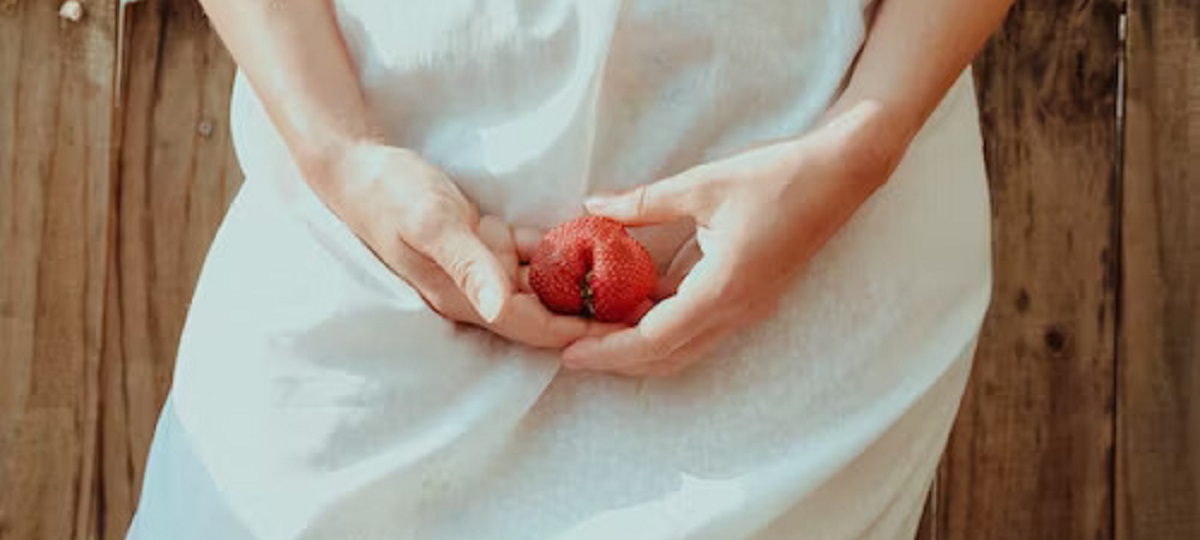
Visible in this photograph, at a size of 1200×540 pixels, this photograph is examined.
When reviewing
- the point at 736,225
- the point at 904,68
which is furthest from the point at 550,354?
the point at 904,68

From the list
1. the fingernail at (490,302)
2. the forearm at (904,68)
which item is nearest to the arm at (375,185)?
the fingernail at (490,302)

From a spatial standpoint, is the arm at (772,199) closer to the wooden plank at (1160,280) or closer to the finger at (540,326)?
the finger at (540,326)

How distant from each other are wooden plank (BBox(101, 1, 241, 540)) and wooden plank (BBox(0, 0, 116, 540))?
0.07 feet

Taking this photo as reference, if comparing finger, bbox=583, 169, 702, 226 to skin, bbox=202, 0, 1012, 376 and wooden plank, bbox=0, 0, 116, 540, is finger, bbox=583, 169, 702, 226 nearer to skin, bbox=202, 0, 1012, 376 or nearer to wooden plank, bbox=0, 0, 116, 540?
skin, bbox=202, 0, 1012, 376

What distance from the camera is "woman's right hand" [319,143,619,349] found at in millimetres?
1198

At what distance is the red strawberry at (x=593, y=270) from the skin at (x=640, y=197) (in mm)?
13

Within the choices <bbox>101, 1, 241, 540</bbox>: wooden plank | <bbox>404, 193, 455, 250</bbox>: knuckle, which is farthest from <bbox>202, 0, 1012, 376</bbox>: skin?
<bbox>101, 1, 241, 540</bbox>: wooden plank

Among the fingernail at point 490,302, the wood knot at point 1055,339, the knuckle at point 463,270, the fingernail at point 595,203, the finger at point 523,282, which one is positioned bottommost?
Answer: the wood knot at point 1055,339

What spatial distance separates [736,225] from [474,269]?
0.58 feet

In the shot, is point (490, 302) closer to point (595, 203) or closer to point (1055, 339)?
point (595, 203)

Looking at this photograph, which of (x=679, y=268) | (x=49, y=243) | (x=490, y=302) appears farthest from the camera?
(x=49, y=243)

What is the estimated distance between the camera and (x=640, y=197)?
4.09ft

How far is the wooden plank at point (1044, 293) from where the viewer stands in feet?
6.24

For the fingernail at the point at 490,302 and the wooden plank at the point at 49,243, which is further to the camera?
the wooden plank at the point at 49,243
